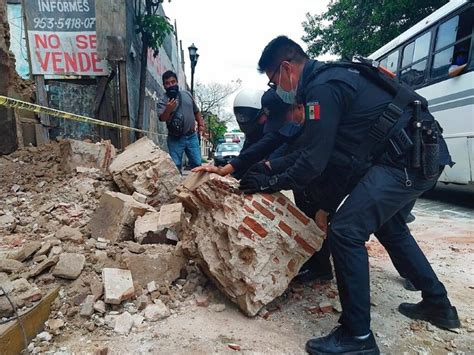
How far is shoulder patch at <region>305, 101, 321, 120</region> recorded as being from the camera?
1.83 meters

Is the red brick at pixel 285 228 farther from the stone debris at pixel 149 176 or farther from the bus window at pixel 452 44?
the bus window at pixel 452 44

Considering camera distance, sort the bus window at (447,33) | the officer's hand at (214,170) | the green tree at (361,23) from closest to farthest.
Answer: the officer's hand at (214,170) < the bus window at (447,33) < the green tree at (361,23)

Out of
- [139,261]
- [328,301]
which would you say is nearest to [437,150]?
[328,301]

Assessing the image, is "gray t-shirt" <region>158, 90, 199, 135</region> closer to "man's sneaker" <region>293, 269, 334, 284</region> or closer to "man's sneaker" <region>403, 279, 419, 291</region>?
"man's sneaker" <region>293, 269, 334, 284</region>

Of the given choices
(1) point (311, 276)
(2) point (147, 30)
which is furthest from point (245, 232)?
(2) point (147, 30)

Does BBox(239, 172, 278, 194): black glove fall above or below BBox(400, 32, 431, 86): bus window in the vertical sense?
below

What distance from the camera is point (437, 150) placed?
1.93 metres

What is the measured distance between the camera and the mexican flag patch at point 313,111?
183 cm

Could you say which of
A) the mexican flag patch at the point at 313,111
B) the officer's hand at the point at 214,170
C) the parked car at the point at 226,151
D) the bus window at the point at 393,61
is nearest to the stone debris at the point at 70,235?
the officer's hand at the point at 214,170

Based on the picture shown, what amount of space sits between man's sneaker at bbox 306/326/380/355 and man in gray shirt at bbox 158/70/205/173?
3.87 meters

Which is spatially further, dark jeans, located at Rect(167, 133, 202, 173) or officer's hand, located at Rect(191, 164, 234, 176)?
dark jeans, located at Rect(167, 133, 202, 173)

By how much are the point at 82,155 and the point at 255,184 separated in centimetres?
302

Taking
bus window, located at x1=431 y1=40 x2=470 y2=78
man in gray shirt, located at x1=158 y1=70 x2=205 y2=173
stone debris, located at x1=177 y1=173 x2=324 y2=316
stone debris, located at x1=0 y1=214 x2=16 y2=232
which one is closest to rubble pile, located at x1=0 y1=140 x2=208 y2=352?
stone debris, located at x1=0 y1=214 x2=16 y2=232

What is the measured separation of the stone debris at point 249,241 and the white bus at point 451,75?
3.99 metres
